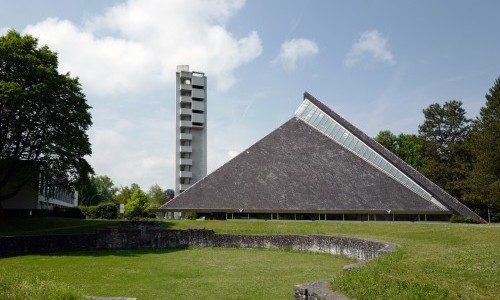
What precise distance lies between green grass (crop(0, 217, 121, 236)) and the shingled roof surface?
7.32 meters

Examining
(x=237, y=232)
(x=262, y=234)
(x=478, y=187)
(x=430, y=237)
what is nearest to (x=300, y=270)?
(x=430, y=237)

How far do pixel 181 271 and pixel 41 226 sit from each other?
2078 cm

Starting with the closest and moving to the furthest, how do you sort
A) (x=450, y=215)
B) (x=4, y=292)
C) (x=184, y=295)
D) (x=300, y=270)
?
1. (x=4, y=292)
2. (x=184, y=295)
3. (x=300, y=270)
4. (x=450, y=215)

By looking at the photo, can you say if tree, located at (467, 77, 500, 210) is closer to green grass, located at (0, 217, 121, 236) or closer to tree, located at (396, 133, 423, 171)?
tree, located at (396, 133, 423, 171)

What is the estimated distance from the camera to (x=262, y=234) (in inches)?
1168

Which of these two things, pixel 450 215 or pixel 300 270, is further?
pixel 450 215

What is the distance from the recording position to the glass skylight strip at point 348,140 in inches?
1517

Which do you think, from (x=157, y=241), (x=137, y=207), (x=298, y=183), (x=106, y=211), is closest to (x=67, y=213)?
(x=106, y=211)

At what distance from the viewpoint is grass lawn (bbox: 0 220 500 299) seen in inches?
369

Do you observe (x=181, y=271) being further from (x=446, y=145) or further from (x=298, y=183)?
(x=446, y=145)

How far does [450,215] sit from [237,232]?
1801 cm

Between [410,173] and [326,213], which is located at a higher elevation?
[410,173]

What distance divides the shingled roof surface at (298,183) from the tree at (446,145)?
61.4 ft

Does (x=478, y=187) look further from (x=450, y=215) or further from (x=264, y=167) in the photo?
(x=264, y=167)
